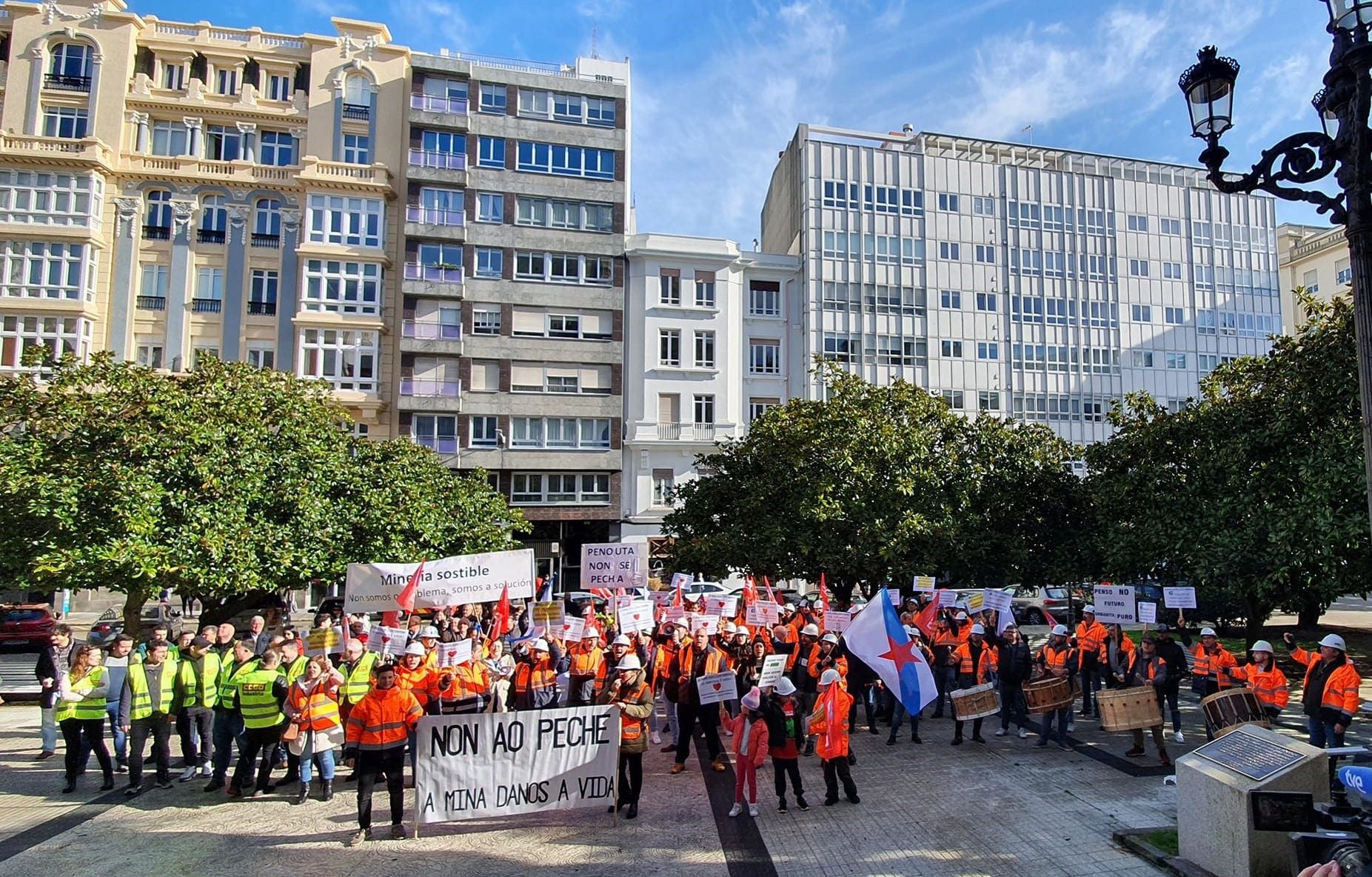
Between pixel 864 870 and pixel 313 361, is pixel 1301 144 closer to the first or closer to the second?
pixel 864 870

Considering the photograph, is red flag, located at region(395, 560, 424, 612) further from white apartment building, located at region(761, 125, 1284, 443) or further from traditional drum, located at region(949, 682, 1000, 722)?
white apartment building, located at region(761, 125, 1284, 443)

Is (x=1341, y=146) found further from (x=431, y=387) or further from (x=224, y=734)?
(x=431, y=387)

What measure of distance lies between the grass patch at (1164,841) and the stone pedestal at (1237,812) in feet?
0.98

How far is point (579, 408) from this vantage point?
136ft

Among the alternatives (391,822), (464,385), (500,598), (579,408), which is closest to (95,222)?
(464,385)

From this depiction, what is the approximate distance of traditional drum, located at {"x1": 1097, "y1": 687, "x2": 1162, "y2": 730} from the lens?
1083cm

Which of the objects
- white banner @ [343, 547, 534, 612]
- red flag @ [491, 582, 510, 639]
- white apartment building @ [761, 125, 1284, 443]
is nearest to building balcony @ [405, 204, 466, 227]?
white apartment building @ [761, 125, 1284, 443]

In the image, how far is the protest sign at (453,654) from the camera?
38.2ft

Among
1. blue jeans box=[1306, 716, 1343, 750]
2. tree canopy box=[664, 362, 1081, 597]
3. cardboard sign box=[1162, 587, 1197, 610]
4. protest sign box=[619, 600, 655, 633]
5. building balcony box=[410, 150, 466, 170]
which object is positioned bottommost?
blue jeans box=[1306, 716, 1343, 750]

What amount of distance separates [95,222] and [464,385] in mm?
16984

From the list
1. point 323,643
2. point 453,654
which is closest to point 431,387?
point 323,643

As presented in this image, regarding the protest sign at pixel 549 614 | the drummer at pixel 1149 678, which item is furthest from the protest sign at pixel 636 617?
the drummer at pixel 1149 678

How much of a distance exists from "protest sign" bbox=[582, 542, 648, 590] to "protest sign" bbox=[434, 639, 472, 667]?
17.6ft

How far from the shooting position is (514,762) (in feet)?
30.0
